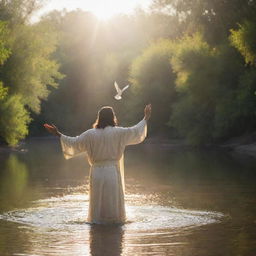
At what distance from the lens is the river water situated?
1126 cm

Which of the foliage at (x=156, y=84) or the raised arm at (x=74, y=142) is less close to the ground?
the foliage at (x=156, y=84)

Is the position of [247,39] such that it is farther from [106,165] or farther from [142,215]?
[106,165]

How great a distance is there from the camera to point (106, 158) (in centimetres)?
1396

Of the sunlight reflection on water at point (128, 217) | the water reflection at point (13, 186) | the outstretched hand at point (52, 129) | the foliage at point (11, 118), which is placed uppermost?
the foliage at point (11, 118)

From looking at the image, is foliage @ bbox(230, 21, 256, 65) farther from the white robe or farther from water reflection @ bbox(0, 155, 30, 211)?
the white robe

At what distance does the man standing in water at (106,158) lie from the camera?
13.8 meters

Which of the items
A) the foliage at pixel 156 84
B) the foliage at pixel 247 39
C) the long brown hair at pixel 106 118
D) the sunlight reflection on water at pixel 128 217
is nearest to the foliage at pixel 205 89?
the foliage at pixel 247 39

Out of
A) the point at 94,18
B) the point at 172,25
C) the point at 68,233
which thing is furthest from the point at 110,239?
the point at 94,18

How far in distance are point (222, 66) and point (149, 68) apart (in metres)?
14.7

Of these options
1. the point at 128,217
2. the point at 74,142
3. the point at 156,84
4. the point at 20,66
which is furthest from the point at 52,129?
the point at 156,84

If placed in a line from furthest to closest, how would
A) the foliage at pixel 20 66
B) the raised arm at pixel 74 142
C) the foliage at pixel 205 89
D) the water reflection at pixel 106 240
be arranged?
the foliage at pixel 205 89
the foliage at pixel 20 66
the raised arm at pixel 74 142
the water reflection at pixel 106 240

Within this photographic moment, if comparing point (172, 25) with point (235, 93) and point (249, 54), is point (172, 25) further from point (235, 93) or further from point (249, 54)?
point (249, 54)

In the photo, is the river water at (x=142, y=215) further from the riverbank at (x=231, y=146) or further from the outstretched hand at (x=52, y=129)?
the riverbank at (x=231, y=146)

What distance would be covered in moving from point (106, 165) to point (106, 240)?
7.84 feet
